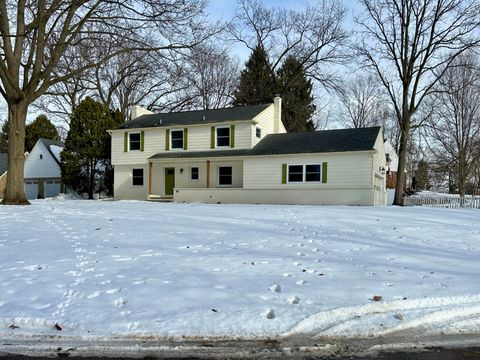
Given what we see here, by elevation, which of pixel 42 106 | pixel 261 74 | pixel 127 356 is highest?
pixel 261 74

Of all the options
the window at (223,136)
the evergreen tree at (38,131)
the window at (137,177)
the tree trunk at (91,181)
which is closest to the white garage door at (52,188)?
the tree trunk at (91,181)

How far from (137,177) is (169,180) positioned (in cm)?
→ 242

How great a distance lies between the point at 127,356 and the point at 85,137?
28232 millimetres

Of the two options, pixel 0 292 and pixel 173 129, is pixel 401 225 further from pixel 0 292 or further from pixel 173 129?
pixel 173 129

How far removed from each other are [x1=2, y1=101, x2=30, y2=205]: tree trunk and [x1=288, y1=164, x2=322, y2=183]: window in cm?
1308

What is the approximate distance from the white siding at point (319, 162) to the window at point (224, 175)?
1.74 meters

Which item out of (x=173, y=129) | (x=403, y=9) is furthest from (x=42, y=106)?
(x=403, y=9)

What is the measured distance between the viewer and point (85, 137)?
29359 millimetres

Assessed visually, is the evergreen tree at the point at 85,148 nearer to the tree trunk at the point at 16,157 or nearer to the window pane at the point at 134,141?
the window pane at the point at 134,141

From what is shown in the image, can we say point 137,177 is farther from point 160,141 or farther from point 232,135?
point 232,135

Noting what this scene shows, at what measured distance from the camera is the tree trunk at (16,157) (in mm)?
17016

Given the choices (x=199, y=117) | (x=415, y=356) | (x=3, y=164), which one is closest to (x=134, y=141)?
(x=199, y=117)

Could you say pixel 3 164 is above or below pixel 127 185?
above

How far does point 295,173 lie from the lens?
22.1 metres
